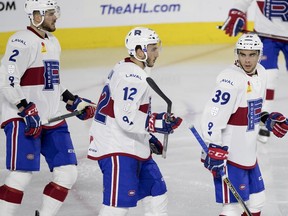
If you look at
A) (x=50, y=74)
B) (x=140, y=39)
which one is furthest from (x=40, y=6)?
(x=140, y=39)

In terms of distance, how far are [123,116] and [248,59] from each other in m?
0.68

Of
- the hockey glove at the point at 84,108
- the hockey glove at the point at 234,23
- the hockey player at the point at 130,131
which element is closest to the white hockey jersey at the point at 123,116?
the hockey player at the point at 130,131

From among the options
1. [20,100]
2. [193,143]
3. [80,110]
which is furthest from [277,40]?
[20,100]

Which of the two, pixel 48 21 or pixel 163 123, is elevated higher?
pixel 48 21

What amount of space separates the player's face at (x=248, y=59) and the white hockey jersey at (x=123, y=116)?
19.2 inches

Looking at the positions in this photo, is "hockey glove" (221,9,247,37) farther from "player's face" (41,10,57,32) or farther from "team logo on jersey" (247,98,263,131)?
"team logo on jersey" (247,98,263,131)

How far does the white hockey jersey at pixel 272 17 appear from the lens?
728 cm

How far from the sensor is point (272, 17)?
7.35m

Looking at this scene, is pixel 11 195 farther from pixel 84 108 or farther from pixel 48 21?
pixel 48 21

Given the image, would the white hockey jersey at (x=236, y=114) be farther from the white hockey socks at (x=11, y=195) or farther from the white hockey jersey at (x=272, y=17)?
the white hockey jersey at (x=272, y=17)

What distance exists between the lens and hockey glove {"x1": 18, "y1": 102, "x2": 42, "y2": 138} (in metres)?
4.99

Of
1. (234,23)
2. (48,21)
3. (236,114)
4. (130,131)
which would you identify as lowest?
(130,131)

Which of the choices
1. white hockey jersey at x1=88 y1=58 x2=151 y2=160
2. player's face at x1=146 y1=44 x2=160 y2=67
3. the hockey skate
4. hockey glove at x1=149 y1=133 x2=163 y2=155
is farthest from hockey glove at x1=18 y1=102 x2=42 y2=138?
the hockey skate

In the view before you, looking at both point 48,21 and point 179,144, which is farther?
point 179,144
